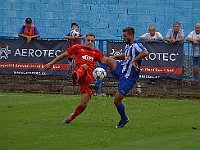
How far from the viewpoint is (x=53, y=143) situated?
411 inches

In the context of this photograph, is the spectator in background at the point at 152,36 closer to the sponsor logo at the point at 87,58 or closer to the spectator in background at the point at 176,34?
the spectator in background at the point at 176,34

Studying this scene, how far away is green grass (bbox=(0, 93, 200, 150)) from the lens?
10.4 metres

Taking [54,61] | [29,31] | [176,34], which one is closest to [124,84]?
[54,61]

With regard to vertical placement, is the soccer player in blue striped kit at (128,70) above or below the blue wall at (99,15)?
below

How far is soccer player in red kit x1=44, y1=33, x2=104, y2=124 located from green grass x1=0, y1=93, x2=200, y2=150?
0.36 metres

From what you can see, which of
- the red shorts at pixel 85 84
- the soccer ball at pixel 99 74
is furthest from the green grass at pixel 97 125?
the soccer ball at pixel 99 74

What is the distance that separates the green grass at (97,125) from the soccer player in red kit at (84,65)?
14.3 inches

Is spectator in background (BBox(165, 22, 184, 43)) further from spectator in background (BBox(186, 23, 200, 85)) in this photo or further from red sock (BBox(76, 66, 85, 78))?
red sock (BBox(76, 66, 85, 78))

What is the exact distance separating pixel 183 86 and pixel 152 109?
3982 mm

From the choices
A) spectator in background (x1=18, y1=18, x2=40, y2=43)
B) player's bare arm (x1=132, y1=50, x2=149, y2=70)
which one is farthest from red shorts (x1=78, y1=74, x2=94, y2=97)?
spectator in background (x1=18, y1=18, x2=40, y2=43)

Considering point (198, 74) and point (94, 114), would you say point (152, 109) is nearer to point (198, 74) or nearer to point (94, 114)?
point (94, 114)

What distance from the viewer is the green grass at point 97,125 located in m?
10.4

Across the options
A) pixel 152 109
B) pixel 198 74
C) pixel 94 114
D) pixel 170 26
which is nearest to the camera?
pixel 94 114

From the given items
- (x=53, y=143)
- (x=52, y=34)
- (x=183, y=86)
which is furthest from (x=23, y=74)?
(x=53, y=143)
